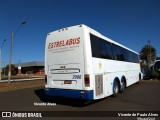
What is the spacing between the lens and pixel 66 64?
8.66m

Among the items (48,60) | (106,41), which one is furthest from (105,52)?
(48,60)

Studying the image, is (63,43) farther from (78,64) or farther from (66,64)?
(78,64)

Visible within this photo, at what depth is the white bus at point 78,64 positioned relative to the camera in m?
8.04

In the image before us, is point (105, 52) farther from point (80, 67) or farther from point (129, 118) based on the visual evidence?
point (129, 118)

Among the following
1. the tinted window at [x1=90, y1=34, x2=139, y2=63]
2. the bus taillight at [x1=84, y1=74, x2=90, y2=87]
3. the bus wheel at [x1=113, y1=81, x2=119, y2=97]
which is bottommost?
the bus wheel at [x1=113, y1=81, x2=119, y2=97]

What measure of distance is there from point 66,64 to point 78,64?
0.72 metres

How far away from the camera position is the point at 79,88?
8109mm

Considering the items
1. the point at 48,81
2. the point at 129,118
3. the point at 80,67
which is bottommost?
the point at 129,118

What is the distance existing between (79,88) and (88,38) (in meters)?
2.25

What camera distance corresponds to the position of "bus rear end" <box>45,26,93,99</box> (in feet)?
26.8

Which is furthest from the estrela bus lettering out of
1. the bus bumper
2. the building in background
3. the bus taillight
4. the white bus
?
the building in background

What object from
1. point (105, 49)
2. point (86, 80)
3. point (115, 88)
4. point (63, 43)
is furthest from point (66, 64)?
point (115, 88)

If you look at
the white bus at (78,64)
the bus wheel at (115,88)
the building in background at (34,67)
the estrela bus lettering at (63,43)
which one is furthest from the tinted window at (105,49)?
the building in background at (34,67)

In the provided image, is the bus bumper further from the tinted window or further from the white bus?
the tinted window
